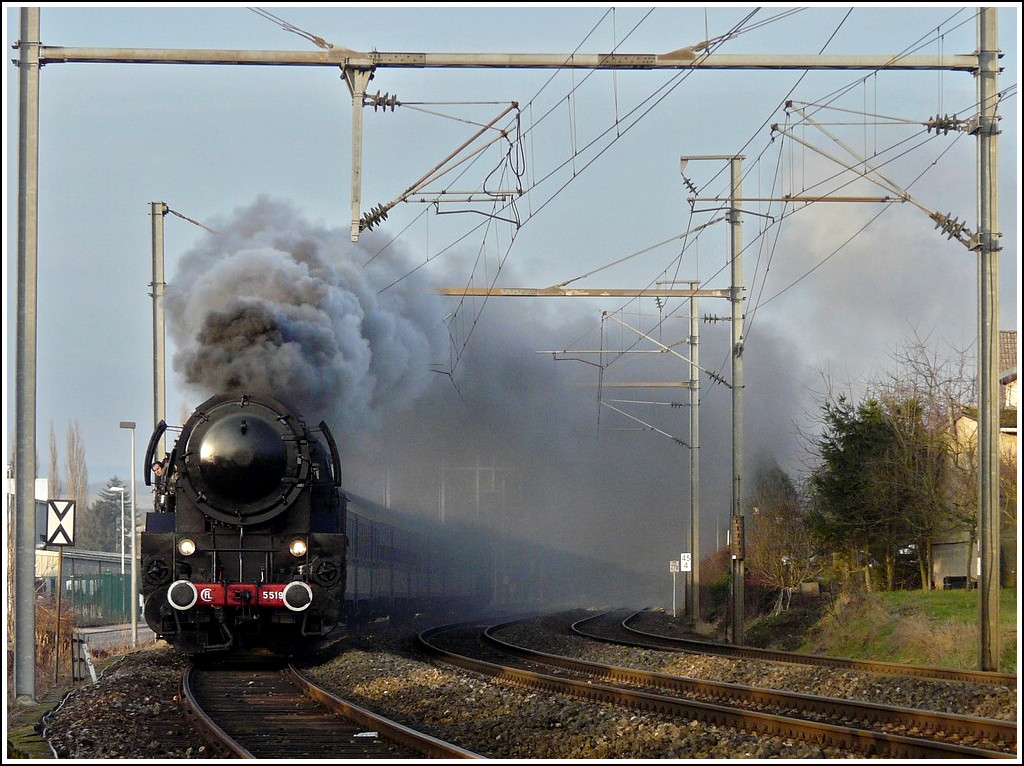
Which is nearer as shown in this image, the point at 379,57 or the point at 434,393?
the point at 379,57

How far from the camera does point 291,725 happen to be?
12430 millimetres

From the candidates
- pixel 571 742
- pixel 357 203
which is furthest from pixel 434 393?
pixel 571 742

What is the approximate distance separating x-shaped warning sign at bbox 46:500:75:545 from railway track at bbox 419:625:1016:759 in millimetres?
6214

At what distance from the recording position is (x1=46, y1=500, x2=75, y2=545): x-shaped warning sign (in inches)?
647

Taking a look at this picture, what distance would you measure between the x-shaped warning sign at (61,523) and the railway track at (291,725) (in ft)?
7.94

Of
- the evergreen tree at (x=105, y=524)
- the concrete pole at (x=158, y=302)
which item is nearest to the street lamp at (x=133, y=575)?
the concrete pole at (x=158, y=302)

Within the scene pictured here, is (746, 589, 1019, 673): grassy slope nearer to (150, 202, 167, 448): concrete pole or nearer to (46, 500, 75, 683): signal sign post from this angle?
(46, 500, 75, 683): signal sign post

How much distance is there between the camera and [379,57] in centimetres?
1402

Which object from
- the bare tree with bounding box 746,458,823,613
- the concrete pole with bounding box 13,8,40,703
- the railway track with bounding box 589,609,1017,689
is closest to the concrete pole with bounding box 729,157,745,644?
the railway track with bounding box 589,609,1017,689

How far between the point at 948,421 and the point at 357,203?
20.1m

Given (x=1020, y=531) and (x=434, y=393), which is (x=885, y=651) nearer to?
(x=1020, y=531)

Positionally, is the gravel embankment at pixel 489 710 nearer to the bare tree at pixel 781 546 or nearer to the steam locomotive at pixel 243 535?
the steam locomotive at pixel 243 535

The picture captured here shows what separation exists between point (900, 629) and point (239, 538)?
40.2 feet

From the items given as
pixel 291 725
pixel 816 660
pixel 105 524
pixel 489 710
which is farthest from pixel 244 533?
pixel 105 524
